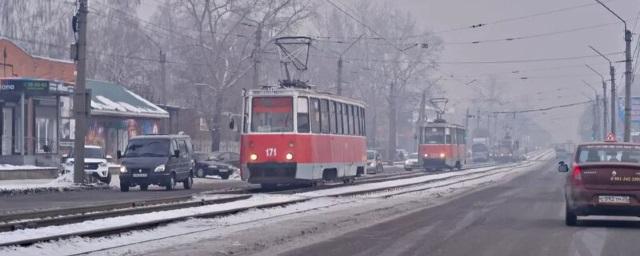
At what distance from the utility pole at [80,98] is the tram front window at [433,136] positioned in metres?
34.2

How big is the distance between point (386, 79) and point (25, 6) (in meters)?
36.1

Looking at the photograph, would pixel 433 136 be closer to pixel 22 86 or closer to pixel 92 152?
pixel 22 86

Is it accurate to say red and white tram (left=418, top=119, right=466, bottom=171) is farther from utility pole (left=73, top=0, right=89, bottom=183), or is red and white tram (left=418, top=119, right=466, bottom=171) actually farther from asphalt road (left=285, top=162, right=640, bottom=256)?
asphalt road (left=285, top=162, right=640, bottom=256)

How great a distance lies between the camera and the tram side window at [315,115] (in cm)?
3569

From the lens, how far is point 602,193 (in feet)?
65.6

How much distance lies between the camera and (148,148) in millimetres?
37031

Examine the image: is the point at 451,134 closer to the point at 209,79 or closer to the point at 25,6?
the point at 209,79

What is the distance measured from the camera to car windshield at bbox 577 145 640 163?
20.4 m

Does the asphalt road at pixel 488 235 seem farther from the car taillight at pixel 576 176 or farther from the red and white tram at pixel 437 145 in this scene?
the red and white tram at pixel 437 145

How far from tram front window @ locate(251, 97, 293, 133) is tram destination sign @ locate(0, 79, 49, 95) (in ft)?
54.5

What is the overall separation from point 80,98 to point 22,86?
35.4 ft

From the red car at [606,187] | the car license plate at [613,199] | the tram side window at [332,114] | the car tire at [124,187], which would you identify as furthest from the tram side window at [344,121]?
the car license plate at [613,199]

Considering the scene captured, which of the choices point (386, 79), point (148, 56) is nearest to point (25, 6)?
point (148, 56)

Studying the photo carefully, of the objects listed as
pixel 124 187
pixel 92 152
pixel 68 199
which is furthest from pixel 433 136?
pixel 68 199
